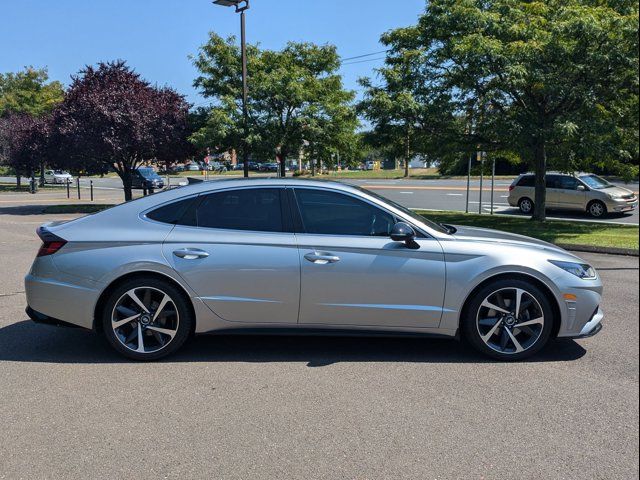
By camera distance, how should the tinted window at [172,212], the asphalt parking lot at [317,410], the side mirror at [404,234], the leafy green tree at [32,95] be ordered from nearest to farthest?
the asphalt parking lot at [317,410]
the side mirror at [404,234]
the tinted window at [172,212]
the leafy green tree at [32,95]

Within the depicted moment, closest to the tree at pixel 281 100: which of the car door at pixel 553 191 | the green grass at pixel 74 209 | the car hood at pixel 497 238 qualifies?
the green grass at pixel 74 209

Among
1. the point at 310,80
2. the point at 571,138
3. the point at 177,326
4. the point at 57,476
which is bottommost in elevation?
the point at 57,476

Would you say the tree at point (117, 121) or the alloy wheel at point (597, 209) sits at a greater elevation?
the tree at point (117, 121)

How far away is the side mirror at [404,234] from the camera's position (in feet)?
15.4

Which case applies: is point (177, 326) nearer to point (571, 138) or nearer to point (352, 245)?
point (352, 245)

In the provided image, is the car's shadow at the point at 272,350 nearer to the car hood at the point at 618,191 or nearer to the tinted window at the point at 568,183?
the car hood at the point at 618,191

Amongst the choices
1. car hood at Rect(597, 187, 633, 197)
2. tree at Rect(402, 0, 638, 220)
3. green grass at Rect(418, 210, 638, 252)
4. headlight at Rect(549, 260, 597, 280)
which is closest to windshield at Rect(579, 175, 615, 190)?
car hood at Rect(597, 187, 633, 197)

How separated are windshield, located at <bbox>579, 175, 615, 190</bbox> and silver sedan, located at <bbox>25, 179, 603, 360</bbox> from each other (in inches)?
673

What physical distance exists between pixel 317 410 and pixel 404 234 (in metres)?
1.57

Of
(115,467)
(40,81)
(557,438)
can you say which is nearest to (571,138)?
(557,438)

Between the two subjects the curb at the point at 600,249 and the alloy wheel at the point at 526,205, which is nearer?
the curb at the point at 600,249

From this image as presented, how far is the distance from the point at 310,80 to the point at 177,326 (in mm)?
17964

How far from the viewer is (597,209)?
782 inches

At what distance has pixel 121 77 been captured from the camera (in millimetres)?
23609
